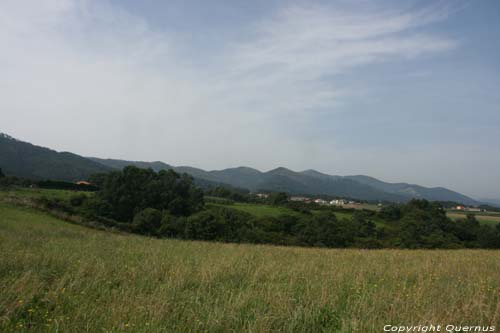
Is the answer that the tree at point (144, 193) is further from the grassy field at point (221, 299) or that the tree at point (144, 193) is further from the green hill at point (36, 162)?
the green hill at point (36, 162)

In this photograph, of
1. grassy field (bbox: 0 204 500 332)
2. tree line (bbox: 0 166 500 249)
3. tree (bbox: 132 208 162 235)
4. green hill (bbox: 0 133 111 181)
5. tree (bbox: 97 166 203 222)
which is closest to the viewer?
grassy field (bbox: 0 204 500 332)

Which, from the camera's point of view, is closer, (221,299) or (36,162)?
(221,299)

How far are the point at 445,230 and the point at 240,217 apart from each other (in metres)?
39.7

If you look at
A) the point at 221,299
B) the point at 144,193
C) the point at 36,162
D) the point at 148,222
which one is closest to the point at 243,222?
the point at 148,222

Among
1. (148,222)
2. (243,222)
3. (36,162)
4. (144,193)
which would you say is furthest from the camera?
(36,162)

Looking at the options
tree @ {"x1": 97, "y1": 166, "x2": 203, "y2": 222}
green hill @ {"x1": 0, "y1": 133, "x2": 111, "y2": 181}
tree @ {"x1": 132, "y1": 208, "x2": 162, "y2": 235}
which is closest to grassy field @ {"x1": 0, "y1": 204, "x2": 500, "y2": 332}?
tree @ {"x1": 132, "y1": 208, "x2": 162, "y2": 235}

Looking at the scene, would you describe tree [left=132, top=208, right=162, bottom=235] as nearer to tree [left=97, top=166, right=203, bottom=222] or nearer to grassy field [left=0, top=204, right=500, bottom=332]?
tree [left=97, top=166, right=203, bottom=222]

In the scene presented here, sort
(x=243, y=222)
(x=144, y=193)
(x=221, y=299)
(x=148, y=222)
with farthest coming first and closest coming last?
(x=144, y=193) < (x=243, y=222) < (x=148, y=222) < (x=221, y=299)

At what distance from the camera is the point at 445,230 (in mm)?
60625

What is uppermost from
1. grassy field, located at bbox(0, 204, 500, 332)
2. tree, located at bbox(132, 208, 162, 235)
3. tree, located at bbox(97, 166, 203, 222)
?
grassy field, located at bbox(0, 204, 500, 332)

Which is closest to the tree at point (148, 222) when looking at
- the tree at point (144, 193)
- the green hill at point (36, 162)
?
the tree at point (144, 193)

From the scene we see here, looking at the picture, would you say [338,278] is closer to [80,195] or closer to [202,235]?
[202,235]

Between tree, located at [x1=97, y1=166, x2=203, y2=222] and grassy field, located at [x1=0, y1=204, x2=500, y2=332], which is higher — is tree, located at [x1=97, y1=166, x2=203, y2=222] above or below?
below

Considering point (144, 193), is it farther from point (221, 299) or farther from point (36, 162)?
point (36, 162)
